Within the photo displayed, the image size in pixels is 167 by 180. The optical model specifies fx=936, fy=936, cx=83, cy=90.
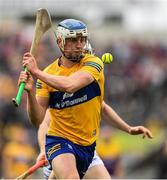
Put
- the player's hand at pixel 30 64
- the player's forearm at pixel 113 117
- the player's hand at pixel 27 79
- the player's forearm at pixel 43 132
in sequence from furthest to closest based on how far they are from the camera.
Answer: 1. the player's forearm at pixel 113 117
2. the player's forearm at pixel 43 132
3. the player's hand at pixel 27 79
4. the player's hand at pixel 30 64

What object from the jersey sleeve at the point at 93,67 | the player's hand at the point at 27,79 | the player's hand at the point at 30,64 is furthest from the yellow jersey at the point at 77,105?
the player's hand at the point at 30,64

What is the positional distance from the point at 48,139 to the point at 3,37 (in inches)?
657

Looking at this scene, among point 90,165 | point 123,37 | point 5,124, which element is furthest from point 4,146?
point 123,37

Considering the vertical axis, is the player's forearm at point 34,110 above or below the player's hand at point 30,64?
below

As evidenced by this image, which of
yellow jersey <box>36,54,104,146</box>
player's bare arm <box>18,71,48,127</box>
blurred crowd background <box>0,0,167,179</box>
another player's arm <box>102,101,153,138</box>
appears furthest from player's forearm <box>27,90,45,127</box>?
blurred crowd background <box>0,0,167,179</box>

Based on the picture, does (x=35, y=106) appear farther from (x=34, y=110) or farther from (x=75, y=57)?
(x=75, y=57)

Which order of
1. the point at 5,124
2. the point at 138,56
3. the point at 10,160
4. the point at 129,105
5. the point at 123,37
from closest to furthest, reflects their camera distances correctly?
the point at 10,160 < the point at 5,124 < the point at 129,105 < the point at 138,56 < the point at 123,37

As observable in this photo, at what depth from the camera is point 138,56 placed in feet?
85.4

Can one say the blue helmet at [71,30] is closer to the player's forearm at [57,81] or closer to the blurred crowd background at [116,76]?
the player's forearm at [57,81]

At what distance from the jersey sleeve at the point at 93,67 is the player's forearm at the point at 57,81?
0.26 meters

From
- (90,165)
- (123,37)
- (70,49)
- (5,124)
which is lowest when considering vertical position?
(123,37)

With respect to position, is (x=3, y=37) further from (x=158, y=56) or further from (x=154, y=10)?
(x=154, y=10)

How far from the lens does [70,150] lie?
9.45 m

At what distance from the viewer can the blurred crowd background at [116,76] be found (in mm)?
17094
